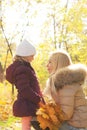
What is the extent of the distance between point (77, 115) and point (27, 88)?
71 centimetres

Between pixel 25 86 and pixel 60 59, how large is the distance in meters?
0.55

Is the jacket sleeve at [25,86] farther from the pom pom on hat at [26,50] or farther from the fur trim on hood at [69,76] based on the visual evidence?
the fur trim on hood at [69,76]

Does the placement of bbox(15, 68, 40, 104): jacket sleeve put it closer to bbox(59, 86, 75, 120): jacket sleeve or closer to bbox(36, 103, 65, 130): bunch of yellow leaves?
bbox(36, 103, 65, 130): bunch of yellow leaves

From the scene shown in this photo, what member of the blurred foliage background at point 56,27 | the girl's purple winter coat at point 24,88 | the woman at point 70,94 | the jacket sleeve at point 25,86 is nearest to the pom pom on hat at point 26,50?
the girl's purple winter coat at point 24,88

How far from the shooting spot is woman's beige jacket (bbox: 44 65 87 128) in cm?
448

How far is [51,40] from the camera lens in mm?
20672

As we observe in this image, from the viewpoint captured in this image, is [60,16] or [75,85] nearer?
[75,85]

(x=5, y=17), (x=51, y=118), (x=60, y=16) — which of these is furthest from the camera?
(x=60, y=16)

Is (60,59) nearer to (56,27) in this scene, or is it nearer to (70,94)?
(70,94)

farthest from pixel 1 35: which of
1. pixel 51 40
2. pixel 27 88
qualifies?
pixel 27 88

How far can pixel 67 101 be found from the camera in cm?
444

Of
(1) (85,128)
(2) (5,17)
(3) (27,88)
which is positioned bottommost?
(1) (85,128)

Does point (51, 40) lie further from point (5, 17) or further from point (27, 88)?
point (27, 88)

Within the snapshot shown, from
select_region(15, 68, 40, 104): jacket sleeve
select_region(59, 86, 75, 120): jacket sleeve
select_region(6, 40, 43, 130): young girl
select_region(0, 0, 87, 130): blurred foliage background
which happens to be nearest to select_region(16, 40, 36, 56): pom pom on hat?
select_region(6, 40, 43, 130): young girl
